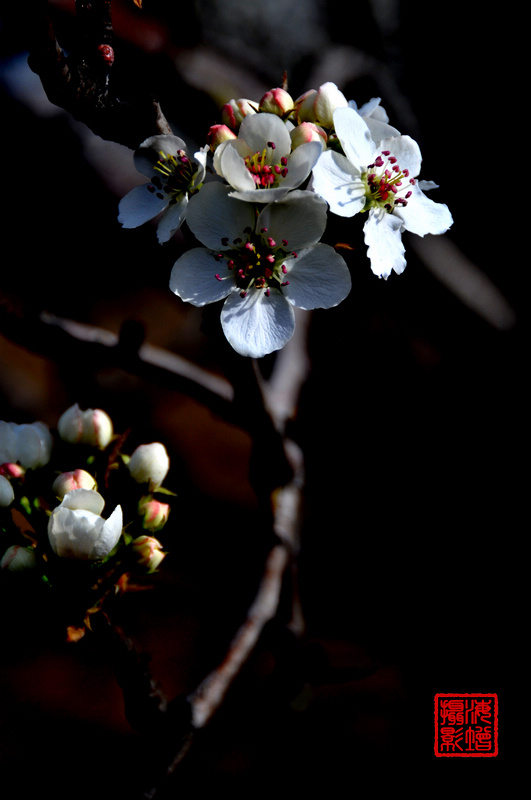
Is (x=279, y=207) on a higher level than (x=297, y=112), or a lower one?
lower

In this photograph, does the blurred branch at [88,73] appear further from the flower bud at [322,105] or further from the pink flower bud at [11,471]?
the pink flower bud at [11,471]

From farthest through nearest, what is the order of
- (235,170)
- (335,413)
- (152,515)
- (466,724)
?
(335,413) → (466,724) → (152,515) → (235,170)

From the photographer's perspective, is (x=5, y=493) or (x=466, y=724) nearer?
(x=5, y=493)

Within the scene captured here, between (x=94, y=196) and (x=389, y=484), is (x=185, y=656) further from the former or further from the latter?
(x=94, y=196)

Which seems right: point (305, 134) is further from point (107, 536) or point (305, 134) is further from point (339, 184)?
point (107, 536)

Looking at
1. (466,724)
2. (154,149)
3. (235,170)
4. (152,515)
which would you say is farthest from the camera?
(466,724)

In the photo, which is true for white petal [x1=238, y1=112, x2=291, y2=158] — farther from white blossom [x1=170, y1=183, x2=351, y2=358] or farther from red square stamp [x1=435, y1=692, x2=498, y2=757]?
red square stamp [x1=435, y1=692, x2=498, y2=757]

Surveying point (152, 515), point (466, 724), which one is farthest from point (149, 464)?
point (466, 724)

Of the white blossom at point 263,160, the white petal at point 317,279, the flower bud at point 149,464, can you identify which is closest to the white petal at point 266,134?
the white blossom at point 263,160
